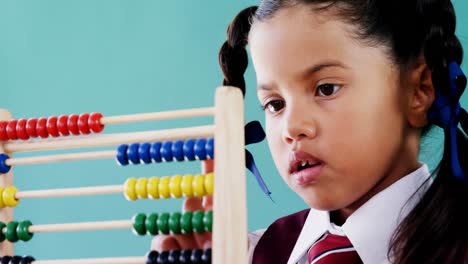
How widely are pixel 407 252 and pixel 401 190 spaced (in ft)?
0.33

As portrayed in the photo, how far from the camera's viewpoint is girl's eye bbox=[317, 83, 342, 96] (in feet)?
3.20

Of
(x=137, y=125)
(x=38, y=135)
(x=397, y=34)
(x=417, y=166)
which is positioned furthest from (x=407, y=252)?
(x=137, y=125)

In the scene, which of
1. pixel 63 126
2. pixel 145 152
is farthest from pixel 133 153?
pixel 63 126

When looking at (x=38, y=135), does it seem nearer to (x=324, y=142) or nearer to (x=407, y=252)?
(x=324, y=142)

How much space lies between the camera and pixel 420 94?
41.9 inches

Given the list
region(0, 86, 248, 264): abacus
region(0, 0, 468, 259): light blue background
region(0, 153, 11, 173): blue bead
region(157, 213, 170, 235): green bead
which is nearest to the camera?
region(0, 86, 248, 264): abacus

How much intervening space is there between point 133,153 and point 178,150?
0.25 ft

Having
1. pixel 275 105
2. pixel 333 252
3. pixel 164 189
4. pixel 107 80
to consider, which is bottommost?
pixel 333 252

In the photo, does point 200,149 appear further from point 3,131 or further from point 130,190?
point 3,131

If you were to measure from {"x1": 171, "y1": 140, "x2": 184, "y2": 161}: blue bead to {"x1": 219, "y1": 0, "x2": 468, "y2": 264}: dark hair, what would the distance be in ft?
0.87

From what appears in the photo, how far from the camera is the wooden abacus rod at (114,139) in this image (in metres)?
0.89

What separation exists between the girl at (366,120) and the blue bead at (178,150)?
15 cm

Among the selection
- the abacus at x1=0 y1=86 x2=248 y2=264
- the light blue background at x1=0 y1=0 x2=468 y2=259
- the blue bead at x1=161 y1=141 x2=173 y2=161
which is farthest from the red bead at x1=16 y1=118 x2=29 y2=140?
the light blue background at x1=0 y1=0 x2=468 y2=259

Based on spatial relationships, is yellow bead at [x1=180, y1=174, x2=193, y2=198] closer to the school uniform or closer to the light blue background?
the school uniform
